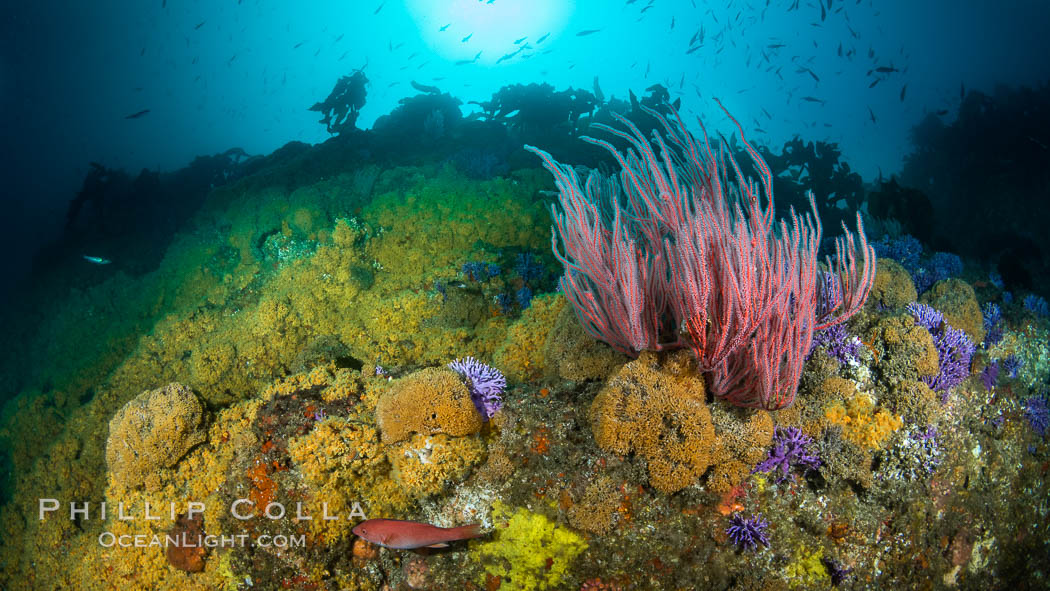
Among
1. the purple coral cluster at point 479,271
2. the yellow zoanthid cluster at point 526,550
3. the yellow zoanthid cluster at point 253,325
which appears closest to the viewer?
the yellow zoanthid cluster at point 526,550

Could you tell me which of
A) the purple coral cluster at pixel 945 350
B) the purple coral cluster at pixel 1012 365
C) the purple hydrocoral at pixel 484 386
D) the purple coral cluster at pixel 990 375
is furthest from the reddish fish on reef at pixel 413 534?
the purple coral cluster at pixel 1012 365

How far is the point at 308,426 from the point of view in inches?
128

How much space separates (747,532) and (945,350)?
2.22m

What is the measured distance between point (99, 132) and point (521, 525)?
5302 cm

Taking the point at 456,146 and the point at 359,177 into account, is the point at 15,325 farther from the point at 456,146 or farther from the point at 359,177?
the point at 456,146

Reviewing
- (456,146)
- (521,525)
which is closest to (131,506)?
(521,525)

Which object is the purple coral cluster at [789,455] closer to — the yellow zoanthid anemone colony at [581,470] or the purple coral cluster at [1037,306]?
the yellow zoanthid anemone colony at [581,470]

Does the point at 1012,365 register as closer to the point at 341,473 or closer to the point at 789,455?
the point at 789,455

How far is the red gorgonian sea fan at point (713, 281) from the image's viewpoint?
7.79 ft

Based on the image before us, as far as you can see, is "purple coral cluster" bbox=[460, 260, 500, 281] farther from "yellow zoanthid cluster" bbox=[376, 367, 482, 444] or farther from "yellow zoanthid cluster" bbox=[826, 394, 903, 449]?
"yellow zoanthid cluster" bbox=[826, 394, 903, 449]

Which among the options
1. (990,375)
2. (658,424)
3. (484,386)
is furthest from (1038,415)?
(484,386)

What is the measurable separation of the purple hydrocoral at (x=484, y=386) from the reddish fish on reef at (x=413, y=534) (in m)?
0.86

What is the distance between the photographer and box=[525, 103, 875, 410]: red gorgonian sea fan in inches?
93.5

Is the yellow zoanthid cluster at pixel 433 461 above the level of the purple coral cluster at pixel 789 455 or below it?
below
